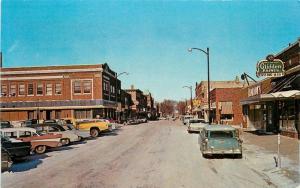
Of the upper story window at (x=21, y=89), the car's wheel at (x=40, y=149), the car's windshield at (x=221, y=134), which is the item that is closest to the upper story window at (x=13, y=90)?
the upper story window at (x=21, y=89)

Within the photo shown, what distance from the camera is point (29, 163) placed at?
19.2 meters

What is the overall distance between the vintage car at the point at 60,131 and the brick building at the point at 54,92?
33786mm

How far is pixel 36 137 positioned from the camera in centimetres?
2380

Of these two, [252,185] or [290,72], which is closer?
[252,185]

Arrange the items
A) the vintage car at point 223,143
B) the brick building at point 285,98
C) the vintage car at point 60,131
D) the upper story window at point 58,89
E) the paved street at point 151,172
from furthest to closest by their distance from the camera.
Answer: the upper story window at point 58,89, the brick building at point 285,98, the vintage car at point 60,131, the vintage car at point 223,143, the paved street at point 151,172

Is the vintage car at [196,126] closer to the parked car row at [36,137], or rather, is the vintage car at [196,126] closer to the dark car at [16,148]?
the parked car row at [36,137]

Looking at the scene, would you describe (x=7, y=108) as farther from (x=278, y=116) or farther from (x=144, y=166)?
(x=144, y=166)

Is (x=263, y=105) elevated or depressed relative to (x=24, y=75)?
depressed

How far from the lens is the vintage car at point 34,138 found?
22.6 meters

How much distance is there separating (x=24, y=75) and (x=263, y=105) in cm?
4098

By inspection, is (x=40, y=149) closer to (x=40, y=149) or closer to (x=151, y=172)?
(x=40, y=149)

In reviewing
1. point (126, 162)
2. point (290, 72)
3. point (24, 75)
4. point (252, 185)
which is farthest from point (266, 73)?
A: point (24, 75)

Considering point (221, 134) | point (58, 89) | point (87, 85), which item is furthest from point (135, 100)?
point (221, 134)

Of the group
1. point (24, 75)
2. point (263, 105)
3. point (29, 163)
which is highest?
point (24, 75)
